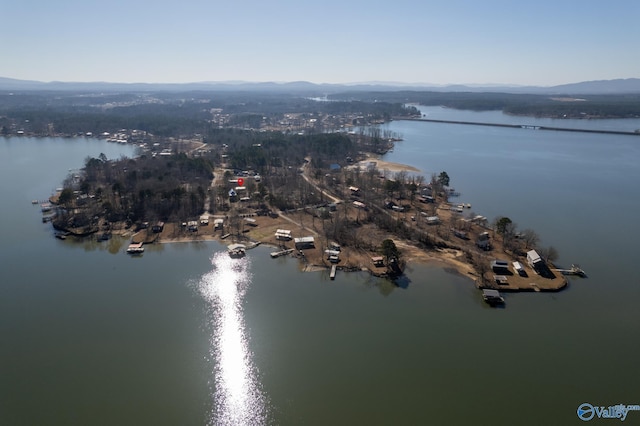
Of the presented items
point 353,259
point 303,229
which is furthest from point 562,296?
point 303,229

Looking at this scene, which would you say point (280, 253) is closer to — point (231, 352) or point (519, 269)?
point (231, 352)

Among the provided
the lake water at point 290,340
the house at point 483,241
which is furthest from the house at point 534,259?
the house at point 483,241

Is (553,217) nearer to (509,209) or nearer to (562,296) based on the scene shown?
(509,209)

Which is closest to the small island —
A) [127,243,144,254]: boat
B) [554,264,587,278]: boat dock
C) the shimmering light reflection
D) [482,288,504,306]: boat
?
[554,264,587,278]: boat dock

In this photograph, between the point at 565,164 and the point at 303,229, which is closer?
the point at 303,229

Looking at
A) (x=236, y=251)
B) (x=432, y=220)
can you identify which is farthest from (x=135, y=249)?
(x=432, y=220)

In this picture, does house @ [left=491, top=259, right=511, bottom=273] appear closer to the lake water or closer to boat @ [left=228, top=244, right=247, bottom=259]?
the lake water

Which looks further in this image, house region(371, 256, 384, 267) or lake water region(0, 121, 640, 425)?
house region(371, 256, 384, 267)
